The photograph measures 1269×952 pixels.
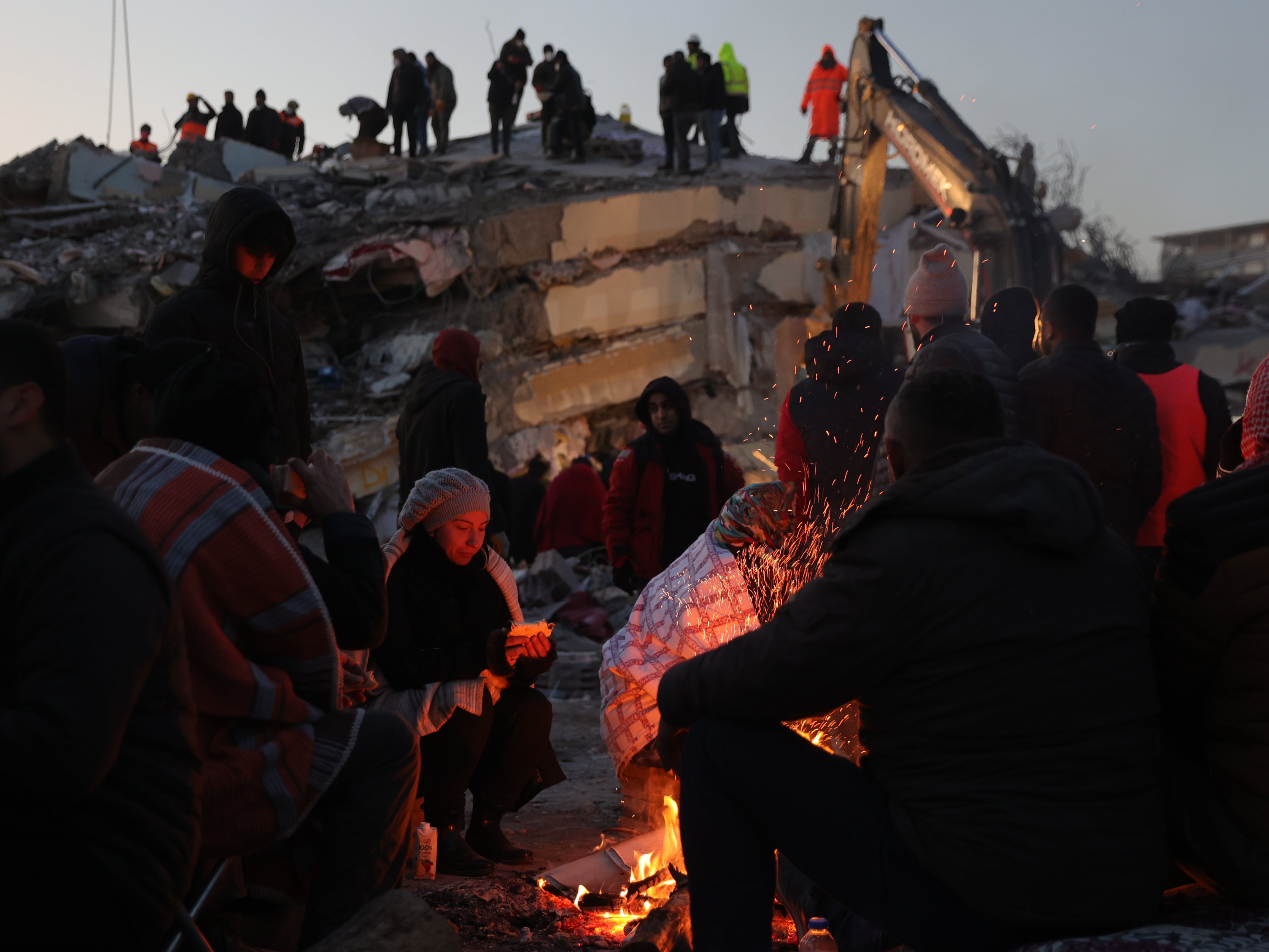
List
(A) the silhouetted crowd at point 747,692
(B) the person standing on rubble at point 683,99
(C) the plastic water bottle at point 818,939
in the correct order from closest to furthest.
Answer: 1. (A) the silhouetted crowd at point 747,692
2. (C) the plastic water bottle at point 818,939
3. (B) the person standing on rubble at point 683,99

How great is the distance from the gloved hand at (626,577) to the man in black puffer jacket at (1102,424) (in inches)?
88.9

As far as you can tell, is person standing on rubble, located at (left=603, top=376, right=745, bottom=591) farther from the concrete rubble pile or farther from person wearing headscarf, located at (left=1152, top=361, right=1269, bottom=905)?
the concrete rubble pile

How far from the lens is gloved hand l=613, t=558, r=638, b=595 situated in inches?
238

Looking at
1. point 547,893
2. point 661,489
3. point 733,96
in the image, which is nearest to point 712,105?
point 733,96

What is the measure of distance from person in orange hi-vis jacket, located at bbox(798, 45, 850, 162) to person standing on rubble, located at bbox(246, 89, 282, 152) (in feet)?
27.8

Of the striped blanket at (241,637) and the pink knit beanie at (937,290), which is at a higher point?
the pink knit beanie at (937,290)

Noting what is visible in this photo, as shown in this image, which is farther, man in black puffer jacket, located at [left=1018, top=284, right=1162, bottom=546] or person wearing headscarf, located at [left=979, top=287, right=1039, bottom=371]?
person wearing headscarf, located at [left=979, top=287, right=1039, bottom=371]

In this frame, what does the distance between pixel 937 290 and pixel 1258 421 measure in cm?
222

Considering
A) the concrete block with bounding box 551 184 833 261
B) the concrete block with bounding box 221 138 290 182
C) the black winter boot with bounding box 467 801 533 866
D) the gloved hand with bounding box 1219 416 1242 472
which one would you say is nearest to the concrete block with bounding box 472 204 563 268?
the concrete block with bounding box 551 184 833 261

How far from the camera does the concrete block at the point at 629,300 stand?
13.9 meters

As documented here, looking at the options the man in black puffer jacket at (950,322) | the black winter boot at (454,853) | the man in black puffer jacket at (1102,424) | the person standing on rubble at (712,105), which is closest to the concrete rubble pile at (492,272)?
the person standing on rubble at (712,105)

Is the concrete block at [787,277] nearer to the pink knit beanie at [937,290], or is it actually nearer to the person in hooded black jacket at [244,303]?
the pink knit beanie at [937,290]

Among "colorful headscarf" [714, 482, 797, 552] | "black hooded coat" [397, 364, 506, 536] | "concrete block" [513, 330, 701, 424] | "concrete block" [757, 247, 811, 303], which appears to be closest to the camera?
"colorful headscarf" [714, 482, 797, 552]

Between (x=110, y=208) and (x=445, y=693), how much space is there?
12.5 meters
